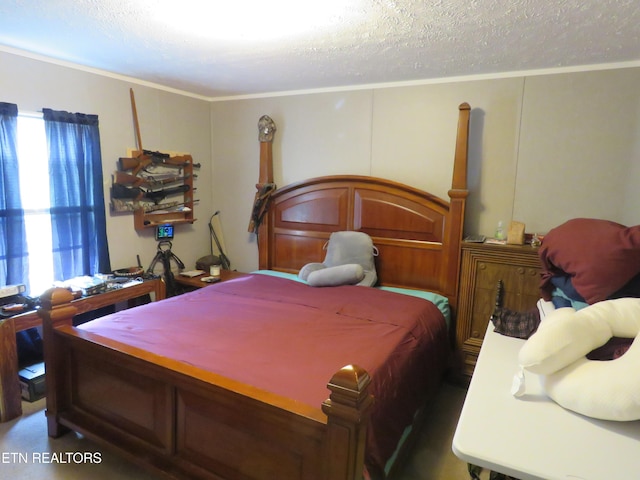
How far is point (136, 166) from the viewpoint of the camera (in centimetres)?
335

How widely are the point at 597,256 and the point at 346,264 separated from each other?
1.89 meters

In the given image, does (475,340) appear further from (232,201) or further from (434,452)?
(232,201)

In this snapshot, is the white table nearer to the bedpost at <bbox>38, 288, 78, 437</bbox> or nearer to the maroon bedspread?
the maroon bedspread

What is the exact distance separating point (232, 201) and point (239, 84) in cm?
123

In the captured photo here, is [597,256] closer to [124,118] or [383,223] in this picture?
[383,223]

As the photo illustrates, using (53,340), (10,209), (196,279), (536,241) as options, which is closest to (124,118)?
(10,209)

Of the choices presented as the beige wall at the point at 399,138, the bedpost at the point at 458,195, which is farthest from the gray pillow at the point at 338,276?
the beige wall at the point at 399,138

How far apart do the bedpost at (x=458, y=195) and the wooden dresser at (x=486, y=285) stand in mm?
108

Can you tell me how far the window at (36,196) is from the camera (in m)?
2.78

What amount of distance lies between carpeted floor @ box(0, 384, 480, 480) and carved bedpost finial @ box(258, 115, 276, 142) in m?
2.73

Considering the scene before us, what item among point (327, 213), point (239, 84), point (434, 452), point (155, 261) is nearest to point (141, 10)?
point (239, 84)

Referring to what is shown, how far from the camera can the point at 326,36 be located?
2.22m

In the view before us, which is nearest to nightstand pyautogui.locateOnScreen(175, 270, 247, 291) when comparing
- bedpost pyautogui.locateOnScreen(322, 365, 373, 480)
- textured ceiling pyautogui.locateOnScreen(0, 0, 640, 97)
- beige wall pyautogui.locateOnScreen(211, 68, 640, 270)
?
beige wall pyautogui.locateOnScreen(211, 68, 640, 270)

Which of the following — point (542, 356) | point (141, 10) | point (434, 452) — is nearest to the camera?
point (542, 356)
